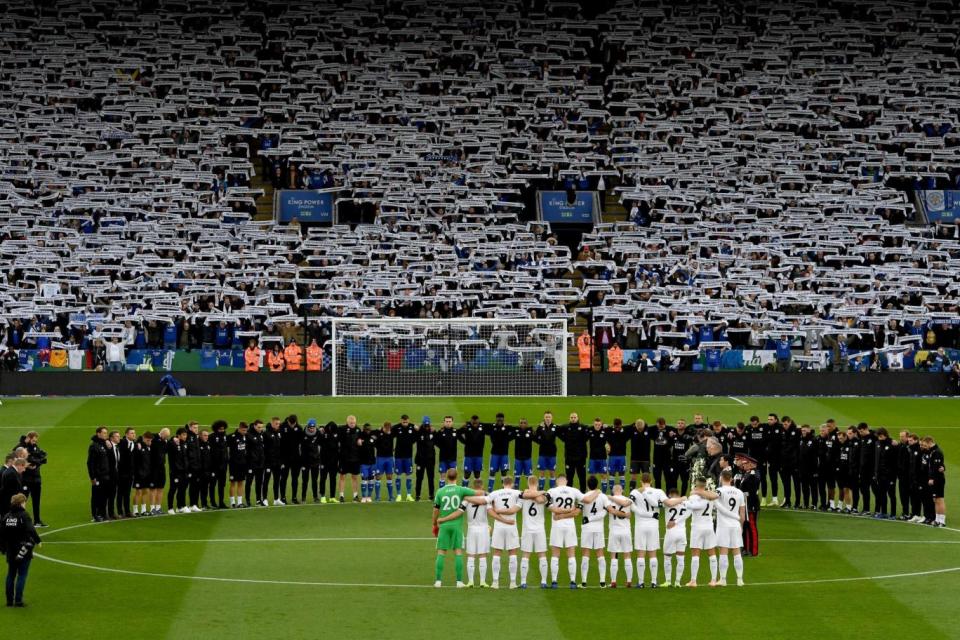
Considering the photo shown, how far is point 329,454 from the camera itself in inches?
1173

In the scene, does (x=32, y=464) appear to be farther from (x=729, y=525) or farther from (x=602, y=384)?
(x=602, y=384)

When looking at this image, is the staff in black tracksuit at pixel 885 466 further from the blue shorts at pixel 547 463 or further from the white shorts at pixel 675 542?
the white shorts at pixel 675 542

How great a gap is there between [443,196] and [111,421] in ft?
58.9

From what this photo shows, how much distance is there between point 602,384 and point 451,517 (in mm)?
23280

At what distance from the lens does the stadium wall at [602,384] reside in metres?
44.2

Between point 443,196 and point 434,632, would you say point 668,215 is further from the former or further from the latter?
point 434,632

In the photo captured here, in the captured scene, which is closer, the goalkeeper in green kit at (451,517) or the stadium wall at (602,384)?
the goalkeeper in green kit at (451,517)

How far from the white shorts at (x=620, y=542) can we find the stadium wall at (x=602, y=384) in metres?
21.2

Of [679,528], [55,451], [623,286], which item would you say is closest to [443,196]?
[623,286]

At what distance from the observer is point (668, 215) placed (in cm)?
5312

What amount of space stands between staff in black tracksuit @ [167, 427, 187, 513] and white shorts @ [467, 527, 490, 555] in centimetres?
830

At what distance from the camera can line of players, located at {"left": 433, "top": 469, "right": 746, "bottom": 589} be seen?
2194 cm

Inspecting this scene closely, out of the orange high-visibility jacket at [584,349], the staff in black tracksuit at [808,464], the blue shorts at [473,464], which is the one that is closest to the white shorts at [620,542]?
the staff in black tracksuit at [808,464]

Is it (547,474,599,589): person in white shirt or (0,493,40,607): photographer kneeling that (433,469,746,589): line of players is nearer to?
(547,474,599,589): person in white shirt
